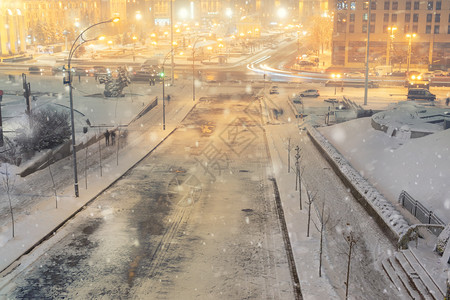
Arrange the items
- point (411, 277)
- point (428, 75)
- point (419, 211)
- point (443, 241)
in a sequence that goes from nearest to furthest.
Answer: point (411, 277) → point (443, 241) → point (419, 211) → point (428, 75)

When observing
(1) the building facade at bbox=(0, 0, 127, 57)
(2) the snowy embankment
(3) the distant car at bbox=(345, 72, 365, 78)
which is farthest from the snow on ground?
(1) the building facade at bbox=(0, 0, 127, 57)

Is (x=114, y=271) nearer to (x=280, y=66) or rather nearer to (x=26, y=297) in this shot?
(x=26, y=297)

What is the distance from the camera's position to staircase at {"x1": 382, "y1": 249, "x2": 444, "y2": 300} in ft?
49.6

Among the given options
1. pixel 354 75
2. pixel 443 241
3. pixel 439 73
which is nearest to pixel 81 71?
pixel 354 75

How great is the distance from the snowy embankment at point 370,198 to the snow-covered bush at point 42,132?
56.5 ft

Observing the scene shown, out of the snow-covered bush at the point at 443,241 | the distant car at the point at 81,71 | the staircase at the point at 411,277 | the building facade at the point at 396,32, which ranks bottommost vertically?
the staircase at the point at 411,277

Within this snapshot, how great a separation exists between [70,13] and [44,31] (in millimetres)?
22943

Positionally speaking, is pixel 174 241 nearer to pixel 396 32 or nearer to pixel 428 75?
pixel 428 75

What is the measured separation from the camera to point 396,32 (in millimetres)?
88688

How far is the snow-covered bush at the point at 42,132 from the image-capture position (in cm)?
3241

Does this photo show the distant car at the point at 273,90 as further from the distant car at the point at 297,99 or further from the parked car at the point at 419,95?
the parked car at the point at 419,95

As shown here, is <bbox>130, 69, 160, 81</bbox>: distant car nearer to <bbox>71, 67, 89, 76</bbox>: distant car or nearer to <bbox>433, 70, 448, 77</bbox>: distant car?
<bbox>71, 67, 89, 76</bbox>: distant car

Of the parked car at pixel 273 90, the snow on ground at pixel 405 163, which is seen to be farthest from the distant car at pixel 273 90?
the snow on ground at pixel 405 163

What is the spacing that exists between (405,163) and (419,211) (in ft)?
17.1
